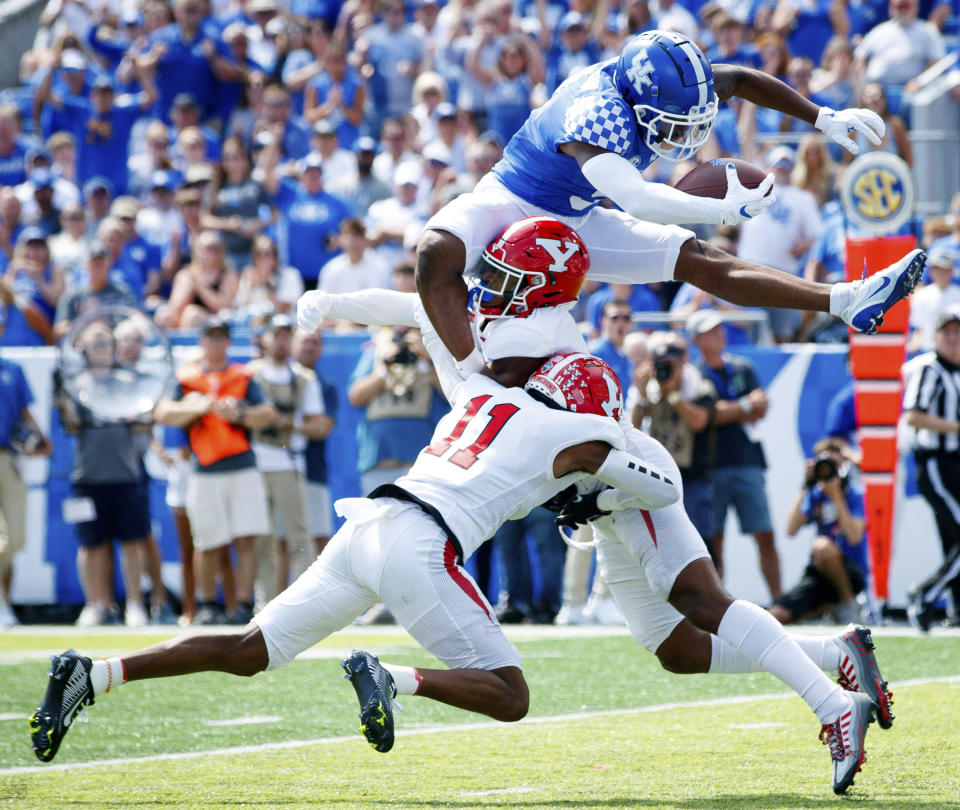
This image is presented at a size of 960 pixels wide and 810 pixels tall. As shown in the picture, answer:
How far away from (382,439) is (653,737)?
3969 mm

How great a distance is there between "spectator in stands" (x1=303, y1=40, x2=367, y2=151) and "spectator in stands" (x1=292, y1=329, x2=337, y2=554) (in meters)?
3.47

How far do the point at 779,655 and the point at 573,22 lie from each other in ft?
26.6

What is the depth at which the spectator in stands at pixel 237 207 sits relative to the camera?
439 inches

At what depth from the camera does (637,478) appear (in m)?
4.12

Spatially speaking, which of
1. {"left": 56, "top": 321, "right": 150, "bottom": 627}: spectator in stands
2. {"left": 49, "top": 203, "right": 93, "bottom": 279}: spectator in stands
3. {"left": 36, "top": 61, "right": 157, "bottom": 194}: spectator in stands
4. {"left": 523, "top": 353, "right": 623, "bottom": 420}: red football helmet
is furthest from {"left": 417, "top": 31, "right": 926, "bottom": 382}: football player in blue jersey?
{"left": 36, "top": 61, "right": 157, "bottom": 194}: spectator in stands

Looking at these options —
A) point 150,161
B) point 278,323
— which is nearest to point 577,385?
point 278,323

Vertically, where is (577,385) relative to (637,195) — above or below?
below

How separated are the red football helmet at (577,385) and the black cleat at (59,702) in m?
1.44

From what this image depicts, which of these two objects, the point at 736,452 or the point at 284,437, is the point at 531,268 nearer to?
the point at 736,452

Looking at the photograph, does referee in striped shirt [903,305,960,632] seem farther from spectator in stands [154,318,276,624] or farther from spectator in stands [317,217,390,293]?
spectator in stands [154,318,276,624]

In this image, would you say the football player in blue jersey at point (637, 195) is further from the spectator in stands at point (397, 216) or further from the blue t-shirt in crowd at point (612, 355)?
the spectator in stands at point (397, 216)

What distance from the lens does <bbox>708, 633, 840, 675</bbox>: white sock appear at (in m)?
4.46

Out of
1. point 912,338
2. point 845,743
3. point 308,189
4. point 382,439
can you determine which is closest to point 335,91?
point 308,189

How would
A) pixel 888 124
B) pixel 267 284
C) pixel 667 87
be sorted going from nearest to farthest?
pixel 667 87 < pixel 888 124 < pixel 267 284
